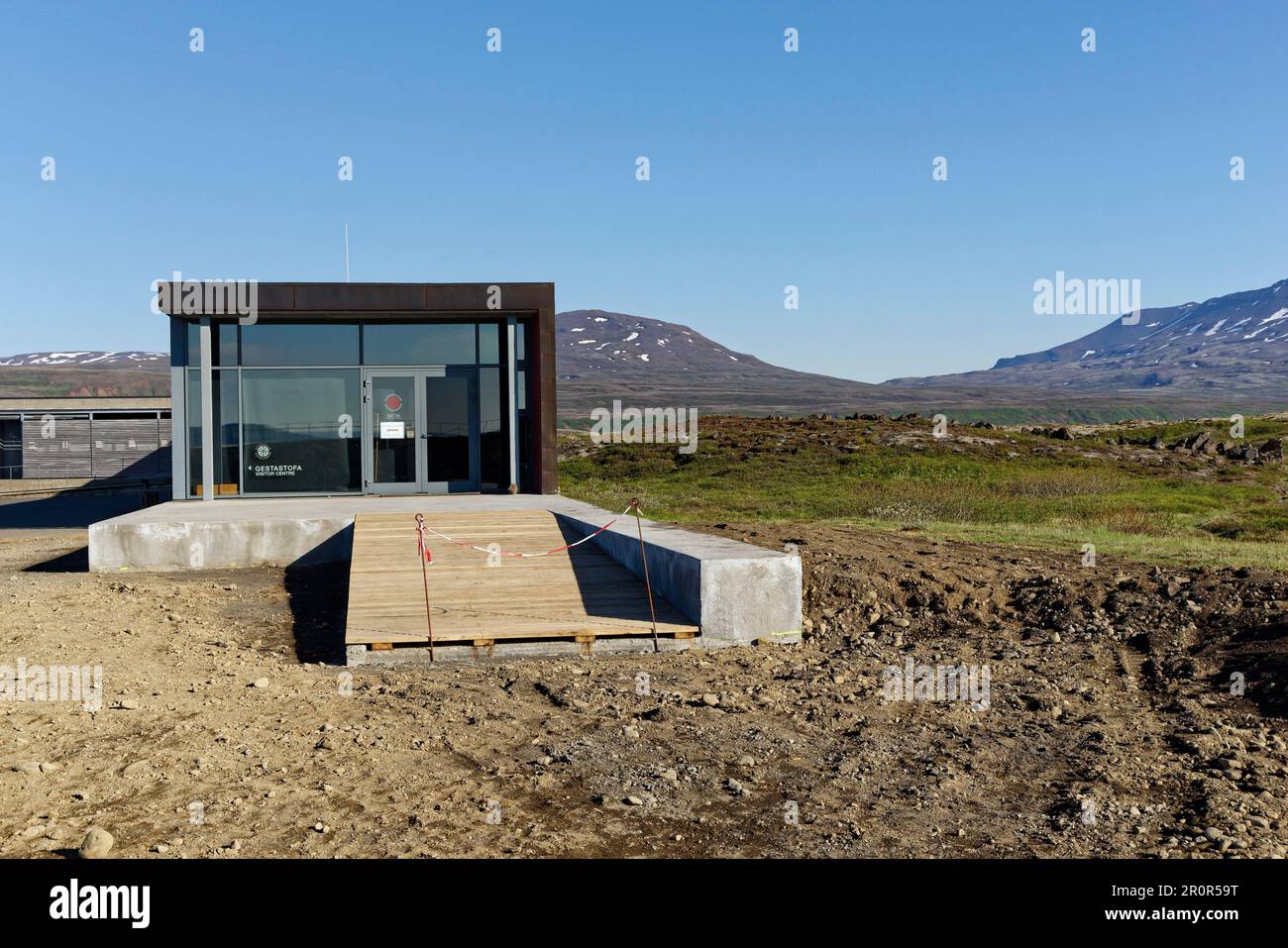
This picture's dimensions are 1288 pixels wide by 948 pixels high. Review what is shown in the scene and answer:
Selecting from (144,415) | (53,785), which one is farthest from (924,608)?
(144,415)

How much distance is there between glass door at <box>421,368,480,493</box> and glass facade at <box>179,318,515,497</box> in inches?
0.7

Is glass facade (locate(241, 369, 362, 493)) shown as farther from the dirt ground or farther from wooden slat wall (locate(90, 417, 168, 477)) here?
wooden slat wall (locate(90, 417, 168, 477))

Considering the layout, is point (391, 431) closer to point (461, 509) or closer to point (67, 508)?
point (461, 509)

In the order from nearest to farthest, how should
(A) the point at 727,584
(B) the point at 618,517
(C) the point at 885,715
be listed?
1. (C) the point at 885,715
2. (A) the point at 727,584
3. (B) the point at 618,517

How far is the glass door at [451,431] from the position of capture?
66.2 ft

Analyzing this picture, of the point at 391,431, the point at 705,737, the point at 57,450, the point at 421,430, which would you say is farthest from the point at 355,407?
the point at 57,450

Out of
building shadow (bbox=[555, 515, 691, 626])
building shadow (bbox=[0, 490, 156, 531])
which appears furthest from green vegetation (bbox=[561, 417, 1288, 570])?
building shadow (bbox=[0, 490, 156, 531])

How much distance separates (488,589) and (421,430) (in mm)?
8401

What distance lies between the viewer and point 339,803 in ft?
20.7

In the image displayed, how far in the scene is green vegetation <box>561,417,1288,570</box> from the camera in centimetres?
1916

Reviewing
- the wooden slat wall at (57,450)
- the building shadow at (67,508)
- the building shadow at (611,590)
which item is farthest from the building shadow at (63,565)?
the wooden slat wall at (57,450)
